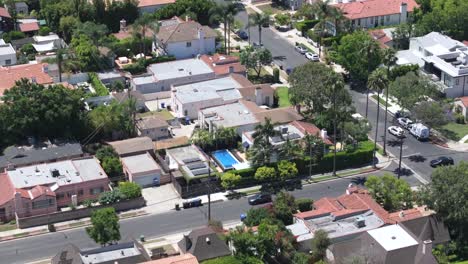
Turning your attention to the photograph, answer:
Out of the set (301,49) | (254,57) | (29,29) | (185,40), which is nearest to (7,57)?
(29,29)

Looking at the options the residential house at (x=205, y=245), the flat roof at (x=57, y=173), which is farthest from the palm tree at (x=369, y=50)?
the residential house at (x=205, y=245)

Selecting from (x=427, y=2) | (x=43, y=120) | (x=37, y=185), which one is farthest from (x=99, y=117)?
(x=427, y=2)

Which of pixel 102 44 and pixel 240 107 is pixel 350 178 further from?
pixel 102 44

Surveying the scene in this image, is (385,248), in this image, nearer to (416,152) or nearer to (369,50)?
(416,152)

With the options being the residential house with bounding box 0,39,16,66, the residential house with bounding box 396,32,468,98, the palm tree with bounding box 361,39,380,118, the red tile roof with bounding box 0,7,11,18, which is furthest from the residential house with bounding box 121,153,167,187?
the red tile roof with bounding box 0,7,11,18

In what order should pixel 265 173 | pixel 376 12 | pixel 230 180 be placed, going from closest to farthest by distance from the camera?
pixel 230 180 < pixel 265 173 < pixel 376 12

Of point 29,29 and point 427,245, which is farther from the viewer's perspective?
point 29,29

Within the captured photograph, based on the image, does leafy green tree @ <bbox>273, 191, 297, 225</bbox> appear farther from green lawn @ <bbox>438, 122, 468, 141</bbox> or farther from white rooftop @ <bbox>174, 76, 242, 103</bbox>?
green lawn @ <bbox>438, 122, 468, 141</bbox>
